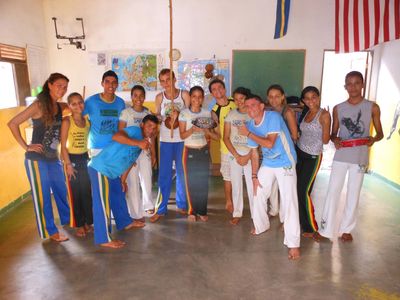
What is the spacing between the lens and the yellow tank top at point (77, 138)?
298 cm

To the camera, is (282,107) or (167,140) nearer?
(282,107)

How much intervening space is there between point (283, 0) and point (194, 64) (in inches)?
70.7

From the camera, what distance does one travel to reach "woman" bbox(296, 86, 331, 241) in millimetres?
2955

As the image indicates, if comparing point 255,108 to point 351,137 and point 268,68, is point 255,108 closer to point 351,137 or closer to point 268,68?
point 351,137

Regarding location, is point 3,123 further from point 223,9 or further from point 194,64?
point 223,9

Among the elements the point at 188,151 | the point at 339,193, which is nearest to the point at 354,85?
the point at 339,193

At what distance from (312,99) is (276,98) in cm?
35

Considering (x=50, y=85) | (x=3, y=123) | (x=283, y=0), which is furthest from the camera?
(x=283, y=0)

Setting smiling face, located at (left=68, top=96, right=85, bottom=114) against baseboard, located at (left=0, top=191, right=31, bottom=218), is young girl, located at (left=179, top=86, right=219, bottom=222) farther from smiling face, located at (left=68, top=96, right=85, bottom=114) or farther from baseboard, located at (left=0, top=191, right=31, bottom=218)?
baseboard, located at (left=0, top=191, right=31, bottom=218)

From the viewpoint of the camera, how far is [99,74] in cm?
557

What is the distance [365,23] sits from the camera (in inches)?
178

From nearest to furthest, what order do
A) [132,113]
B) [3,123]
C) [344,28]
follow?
[132,113] → [3,123] → [344,28]

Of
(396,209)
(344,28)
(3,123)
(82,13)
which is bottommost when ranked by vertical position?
(396,209)

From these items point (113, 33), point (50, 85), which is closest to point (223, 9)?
point (113, 33)
